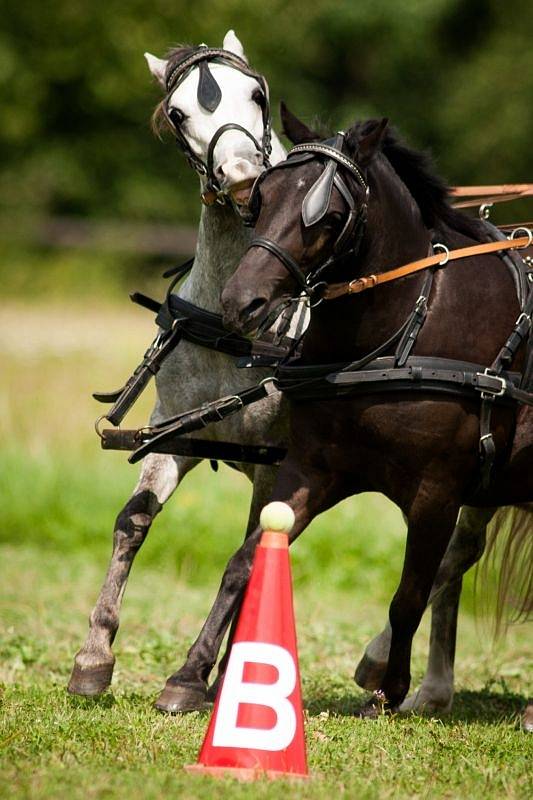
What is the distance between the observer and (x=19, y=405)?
43.3 feet

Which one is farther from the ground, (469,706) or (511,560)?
(511,560)

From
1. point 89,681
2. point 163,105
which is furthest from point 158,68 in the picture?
point 89,681

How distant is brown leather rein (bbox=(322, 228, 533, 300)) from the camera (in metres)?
4.48

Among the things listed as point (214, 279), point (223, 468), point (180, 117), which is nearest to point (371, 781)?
point (214, 279)

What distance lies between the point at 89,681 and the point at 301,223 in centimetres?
195

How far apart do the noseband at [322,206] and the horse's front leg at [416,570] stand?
85cm

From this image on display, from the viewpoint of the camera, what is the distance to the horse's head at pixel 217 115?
15.9 ft

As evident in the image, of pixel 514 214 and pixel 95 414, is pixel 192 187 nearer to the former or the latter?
pixel 514 214

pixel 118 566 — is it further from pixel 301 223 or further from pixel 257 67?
pixel 257 67

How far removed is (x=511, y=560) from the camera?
6.33 metres

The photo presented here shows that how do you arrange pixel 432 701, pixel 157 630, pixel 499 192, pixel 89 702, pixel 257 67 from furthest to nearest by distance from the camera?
pixel 257 67 < pixel 157 630 < pixel 499 192 < pixel 432 701 < pixel 89 702

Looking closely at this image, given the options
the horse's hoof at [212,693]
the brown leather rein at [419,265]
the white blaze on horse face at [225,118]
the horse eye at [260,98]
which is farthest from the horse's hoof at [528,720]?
the horse eye at [260,98]

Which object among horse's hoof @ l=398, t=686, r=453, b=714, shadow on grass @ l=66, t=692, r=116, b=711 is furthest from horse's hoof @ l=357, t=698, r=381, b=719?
shadow on grass @ l=66, t=692, r=116, b=711

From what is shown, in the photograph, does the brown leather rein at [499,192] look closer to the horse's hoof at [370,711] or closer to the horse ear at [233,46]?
the horse ear at [233,46]
